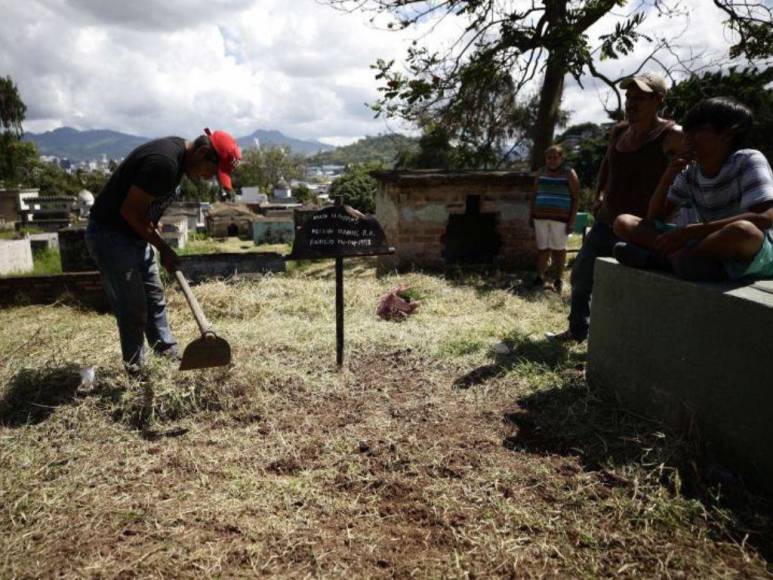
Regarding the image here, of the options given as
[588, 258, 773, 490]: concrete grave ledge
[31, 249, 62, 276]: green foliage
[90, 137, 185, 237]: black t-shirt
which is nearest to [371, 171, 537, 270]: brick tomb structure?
[90, 137, 185, 237]: black t-shirt

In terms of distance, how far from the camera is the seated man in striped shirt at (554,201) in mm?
6012

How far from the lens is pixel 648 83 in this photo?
343 cm

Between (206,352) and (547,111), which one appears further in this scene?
(547,111)

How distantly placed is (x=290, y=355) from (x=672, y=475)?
282cm

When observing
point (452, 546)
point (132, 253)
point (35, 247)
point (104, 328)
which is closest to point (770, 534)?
point (452, 546)

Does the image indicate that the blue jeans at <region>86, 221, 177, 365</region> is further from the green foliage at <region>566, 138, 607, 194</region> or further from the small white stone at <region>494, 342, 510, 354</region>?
the green foliage at <region>566, 138, 607, 194</region>

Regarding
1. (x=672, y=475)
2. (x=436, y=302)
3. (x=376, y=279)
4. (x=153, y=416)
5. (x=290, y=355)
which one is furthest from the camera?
(x=376, y=279)

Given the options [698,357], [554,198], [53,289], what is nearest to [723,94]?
[554,198]

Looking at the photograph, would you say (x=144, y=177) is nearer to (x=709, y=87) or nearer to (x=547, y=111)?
(x=709, y=87)

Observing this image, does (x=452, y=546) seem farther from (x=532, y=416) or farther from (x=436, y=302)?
(x=436, y=302)

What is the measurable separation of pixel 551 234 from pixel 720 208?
3.57 meters

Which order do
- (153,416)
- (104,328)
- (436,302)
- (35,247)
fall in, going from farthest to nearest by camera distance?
(35,247)
(436,302)
(104,328)
(153,416)

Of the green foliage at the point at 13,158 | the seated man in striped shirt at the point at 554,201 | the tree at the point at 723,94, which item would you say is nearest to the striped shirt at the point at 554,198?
the seated man in striped shirt at the point at 554,201

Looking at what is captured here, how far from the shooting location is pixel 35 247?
13.0 metres
